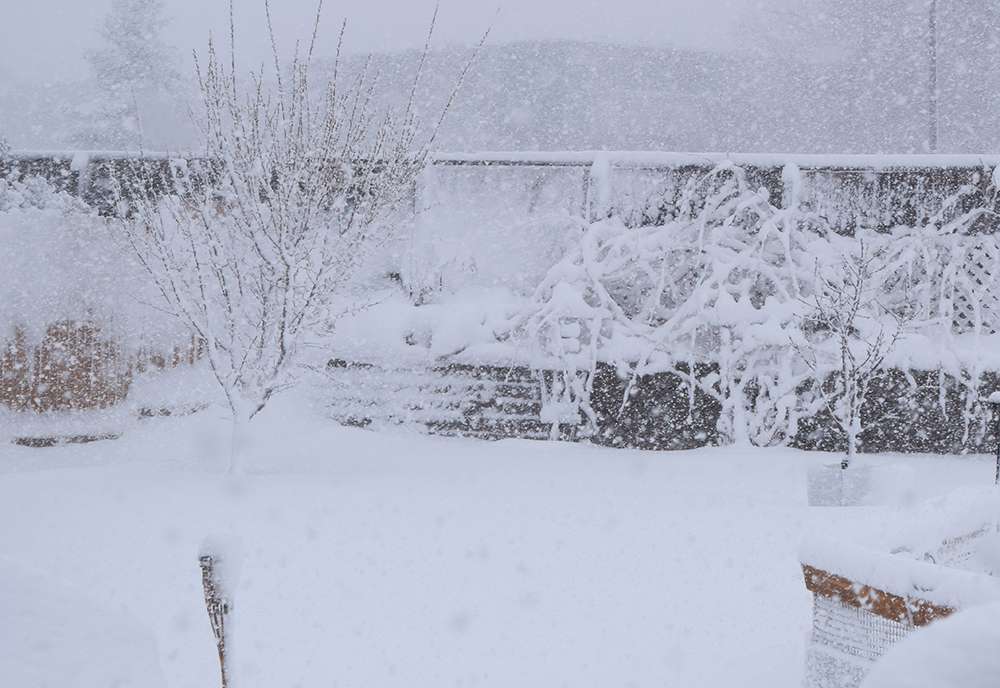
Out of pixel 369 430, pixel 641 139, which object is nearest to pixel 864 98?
pixel 641 139

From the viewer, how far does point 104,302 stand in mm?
9969

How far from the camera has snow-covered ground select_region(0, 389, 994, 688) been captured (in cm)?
322

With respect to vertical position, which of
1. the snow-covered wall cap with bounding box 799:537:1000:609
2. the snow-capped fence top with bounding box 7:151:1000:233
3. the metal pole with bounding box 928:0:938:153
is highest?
the metal pole with bounding box 928:0:938:153

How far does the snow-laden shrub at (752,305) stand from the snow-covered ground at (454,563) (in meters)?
1.44

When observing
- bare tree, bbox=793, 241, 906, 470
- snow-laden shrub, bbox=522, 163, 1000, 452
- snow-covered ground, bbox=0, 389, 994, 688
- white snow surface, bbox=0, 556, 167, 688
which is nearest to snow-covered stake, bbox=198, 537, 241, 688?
snow-covered ground, bbox=0, 389, 994, 688

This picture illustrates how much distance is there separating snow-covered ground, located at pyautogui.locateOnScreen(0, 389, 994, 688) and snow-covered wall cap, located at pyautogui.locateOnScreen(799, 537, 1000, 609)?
0.72 feet

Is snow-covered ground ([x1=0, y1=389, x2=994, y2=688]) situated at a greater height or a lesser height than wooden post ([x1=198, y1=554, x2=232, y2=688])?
lesser

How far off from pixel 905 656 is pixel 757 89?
28.5m

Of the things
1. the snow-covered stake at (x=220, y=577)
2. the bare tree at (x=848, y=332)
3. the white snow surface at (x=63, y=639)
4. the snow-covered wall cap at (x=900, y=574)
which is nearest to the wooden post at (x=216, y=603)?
the snow-covered stake at (x=220, y=577)

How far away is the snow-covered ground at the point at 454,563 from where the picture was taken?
3217 millimetres

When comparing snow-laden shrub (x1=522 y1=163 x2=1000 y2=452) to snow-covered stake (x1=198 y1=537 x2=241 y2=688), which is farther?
snow-laden shrub (x1=522 y1=163 x2=1000 y2=452)

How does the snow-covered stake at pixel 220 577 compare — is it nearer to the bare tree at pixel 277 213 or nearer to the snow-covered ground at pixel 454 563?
the snow-covered ground at pixel 454 563

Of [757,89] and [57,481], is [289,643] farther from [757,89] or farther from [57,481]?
[757,89]

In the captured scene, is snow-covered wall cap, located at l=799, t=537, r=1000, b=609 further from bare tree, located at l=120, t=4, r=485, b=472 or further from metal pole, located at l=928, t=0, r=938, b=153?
metal pole, located at l=928, t=0, r=938, b=153
